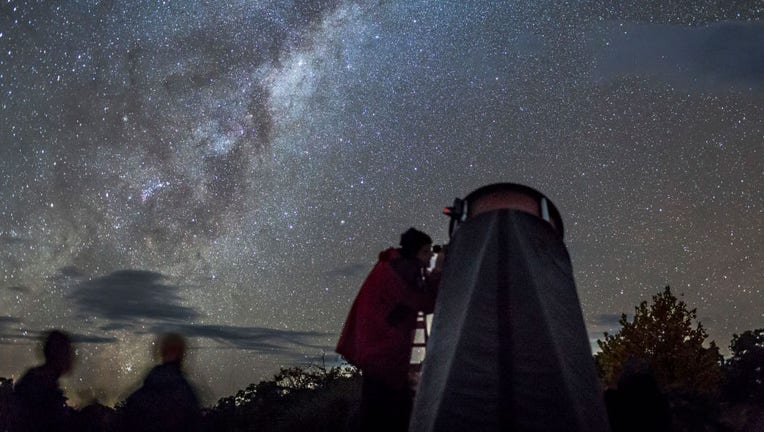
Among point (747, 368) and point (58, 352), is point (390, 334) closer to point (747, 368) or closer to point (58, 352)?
point (58, 352)

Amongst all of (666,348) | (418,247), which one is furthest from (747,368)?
(418,247)

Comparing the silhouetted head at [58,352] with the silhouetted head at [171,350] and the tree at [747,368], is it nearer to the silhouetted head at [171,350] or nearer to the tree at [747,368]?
the silhouetted head at [171,350]

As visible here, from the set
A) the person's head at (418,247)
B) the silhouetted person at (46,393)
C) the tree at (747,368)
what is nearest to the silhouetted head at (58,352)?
the silhouetted person at (46,393)

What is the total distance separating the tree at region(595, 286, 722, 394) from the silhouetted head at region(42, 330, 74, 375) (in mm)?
14203

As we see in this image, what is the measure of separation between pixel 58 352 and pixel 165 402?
1326 mm

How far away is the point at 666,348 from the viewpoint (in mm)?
17188

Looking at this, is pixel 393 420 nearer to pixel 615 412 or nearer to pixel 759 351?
pixel 615 412

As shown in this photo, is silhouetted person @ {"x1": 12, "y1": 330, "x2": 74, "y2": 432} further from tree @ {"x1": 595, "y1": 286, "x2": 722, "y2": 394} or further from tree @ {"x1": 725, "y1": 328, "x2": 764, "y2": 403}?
tree @ {"x1": 725, "y1": 328, "x2": 764, "y2": 403}

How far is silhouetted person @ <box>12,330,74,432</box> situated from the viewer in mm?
Answer: 4785

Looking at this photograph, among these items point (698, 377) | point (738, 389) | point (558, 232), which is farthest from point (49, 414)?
point (738, 389)

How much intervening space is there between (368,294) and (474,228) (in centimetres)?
122

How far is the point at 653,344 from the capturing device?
686 inches

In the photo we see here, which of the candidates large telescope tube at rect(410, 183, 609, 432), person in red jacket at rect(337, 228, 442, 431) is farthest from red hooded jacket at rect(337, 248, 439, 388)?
large telescope tube at rect(410, 183, 609, 432)

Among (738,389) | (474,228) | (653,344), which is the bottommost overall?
(738,389)
